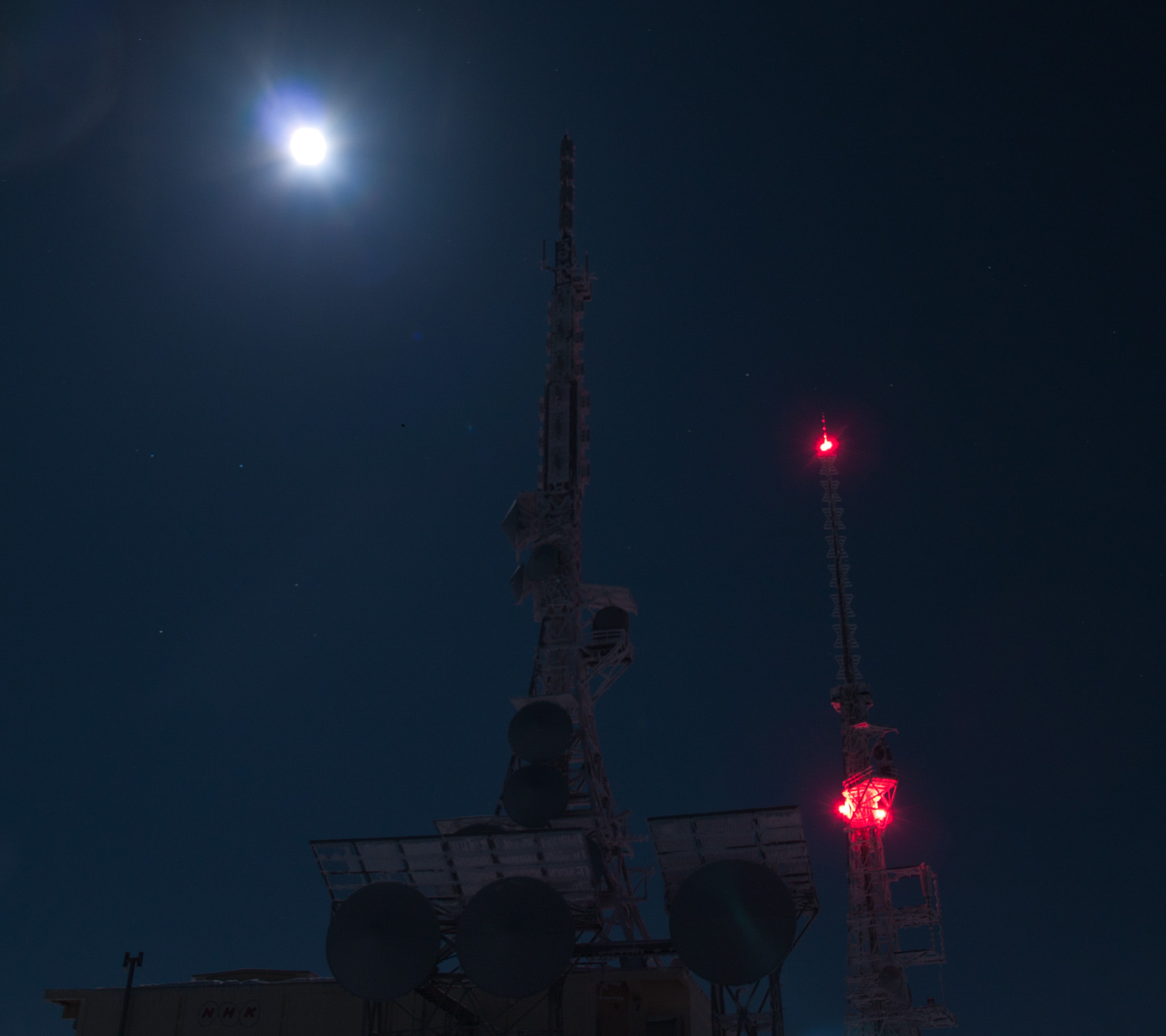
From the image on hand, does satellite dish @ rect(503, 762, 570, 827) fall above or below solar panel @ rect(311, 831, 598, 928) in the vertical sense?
above

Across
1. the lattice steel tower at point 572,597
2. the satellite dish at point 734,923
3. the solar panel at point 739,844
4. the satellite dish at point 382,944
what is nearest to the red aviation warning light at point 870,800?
the lattice steel tower at point 572,597

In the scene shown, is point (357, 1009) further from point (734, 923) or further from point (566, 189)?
point (566, 189)

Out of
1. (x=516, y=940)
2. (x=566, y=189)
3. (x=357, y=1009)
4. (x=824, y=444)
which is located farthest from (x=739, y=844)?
(x=824, y=444)

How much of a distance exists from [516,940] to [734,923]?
644cm

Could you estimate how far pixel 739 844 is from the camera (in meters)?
33.9

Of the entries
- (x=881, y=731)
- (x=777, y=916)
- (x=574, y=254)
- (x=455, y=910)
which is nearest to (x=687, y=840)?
(x=777, y=916)

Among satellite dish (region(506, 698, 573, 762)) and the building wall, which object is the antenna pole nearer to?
the building wall

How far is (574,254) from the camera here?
5834cm

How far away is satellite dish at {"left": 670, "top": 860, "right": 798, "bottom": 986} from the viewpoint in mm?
30125

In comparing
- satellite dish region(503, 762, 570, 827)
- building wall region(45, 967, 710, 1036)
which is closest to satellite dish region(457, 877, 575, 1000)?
building wall region(45, 967, 710, 1036)

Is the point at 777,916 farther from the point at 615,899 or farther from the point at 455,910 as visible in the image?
the point at 615,899

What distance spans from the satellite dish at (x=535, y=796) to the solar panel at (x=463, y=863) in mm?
8211

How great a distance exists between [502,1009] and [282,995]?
9.05 m

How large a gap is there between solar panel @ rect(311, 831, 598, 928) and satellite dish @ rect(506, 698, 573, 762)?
8.82 metres
